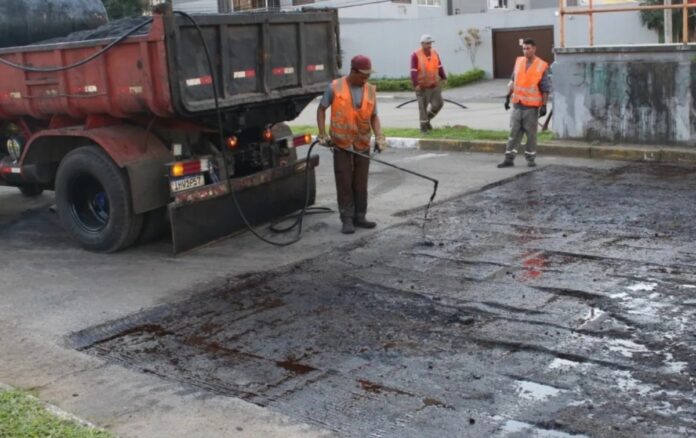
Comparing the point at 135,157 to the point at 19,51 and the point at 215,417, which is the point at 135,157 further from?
the point at 215,417

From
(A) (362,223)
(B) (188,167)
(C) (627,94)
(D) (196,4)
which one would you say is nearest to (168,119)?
(B) (188,167)

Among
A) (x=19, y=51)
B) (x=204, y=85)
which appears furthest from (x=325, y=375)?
(x=19, y=51)

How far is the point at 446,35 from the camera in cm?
3353

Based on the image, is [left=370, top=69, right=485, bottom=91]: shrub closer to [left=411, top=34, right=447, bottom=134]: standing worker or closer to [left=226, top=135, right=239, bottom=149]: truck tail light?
[left=411, top=34, right=447, bottom=134]: standing worker

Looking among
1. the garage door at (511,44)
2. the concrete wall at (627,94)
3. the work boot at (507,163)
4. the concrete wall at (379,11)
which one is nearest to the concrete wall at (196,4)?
the concrete wall at (379,11)

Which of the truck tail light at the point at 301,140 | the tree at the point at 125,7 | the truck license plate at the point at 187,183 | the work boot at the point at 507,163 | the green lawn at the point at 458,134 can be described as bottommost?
the work boot at the point at 507,163

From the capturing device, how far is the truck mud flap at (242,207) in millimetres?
7758

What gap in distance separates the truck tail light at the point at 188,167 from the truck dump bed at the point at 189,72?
0.41 metres

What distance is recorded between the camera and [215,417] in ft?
14.7

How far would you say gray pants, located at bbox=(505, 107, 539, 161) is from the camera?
37.2 feet

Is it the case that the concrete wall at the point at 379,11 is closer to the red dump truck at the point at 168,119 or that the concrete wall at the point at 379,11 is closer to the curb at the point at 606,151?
the curb at the point at 606,151

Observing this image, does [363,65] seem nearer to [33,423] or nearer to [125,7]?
[33,423]

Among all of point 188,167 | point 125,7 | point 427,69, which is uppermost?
point 125,7

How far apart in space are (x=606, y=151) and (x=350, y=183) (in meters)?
5.02
